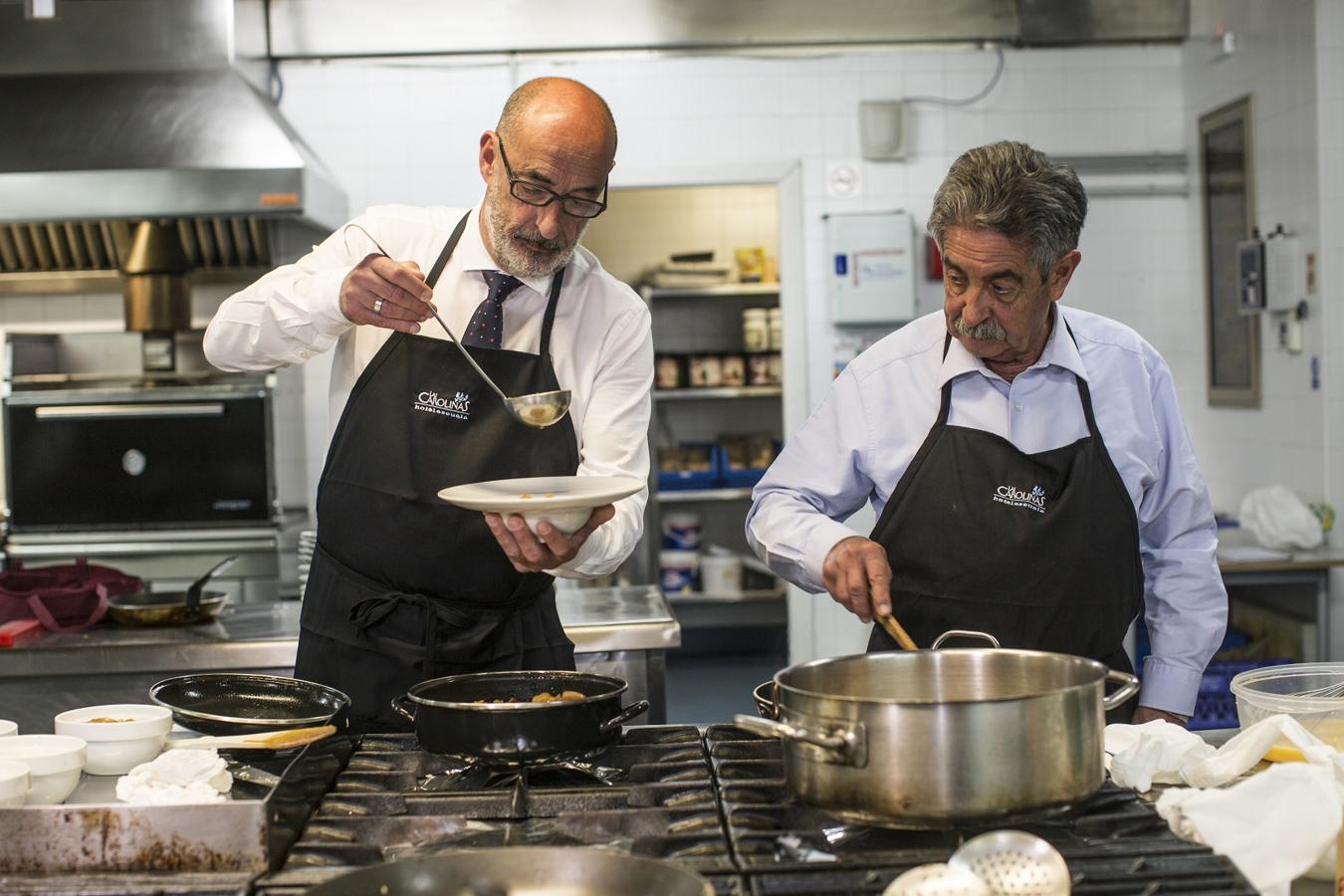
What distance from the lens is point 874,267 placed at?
19.2 feet

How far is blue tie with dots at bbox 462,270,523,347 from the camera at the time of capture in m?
2.33

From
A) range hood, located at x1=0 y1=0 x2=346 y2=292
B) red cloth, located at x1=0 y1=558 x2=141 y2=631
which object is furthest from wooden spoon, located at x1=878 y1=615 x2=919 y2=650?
range hood, located at x1=0 y1=0 x2=346 y2=292

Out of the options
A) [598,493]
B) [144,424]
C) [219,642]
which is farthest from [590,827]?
[144,424]

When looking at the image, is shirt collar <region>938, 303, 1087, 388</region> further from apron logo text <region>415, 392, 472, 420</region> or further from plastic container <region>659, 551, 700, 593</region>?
plastic container <region>659, 551, 700, 593</region>

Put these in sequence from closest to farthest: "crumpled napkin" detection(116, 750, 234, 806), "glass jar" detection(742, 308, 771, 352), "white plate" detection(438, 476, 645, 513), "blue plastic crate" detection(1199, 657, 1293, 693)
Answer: "crumpled napkin" detection(116, 750, 234, 806), "white plate" detection(438, 476, 645, 513), "blue plastic crate" detection(1199, 657, 1293, 693), "glass jar" detection(742, 308, 771, 352)

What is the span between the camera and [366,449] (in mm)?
2227

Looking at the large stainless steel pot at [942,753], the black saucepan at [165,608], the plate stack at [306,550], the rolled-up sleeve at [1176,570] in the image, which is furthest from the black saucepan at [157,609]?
the large stainless steel pot at [942,753]

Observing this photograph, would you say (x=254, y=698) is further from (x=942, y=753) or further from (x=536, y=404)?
(x=942, y=753)

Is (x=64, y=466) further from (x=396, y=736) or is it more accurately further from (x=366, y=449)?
(x=396, y=736)

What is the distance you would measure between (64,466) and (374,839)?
14.5 feet

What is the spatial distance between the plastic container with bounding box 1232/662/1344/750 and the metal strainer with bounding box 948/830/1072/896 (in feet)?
2.21

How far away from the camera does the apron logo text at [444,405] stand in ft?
7.33

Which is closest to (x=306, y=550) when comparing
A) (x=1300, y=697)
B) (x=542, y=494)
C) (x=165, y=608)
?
(x=165, y=608)

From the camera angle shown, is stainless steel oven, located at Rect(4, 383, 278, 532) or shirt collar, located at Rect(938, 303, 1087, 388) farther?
stainless steel oven, located at Rect(4, 383, 278, 532)
